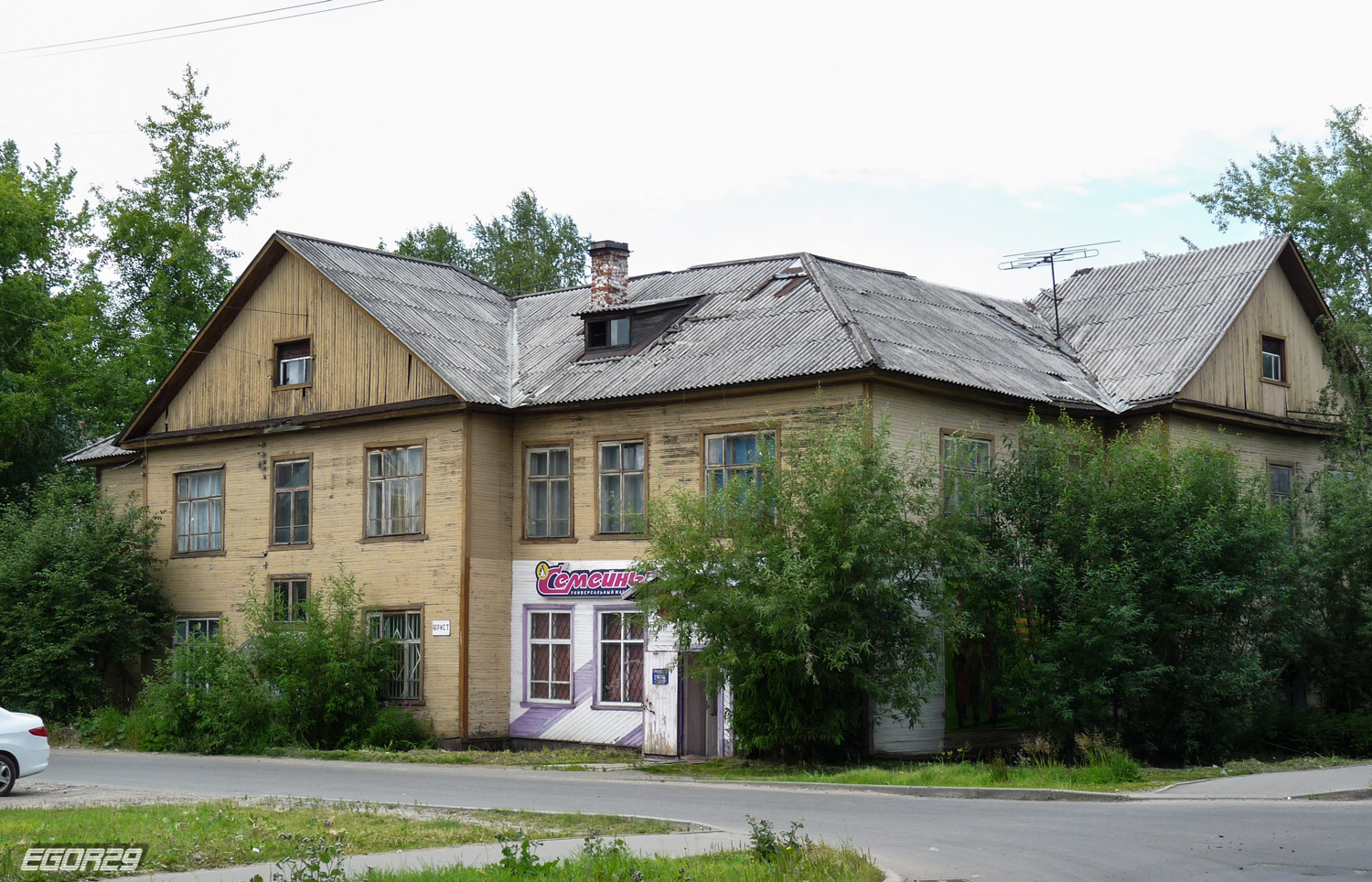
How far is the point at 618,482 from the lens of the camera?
26641 mm

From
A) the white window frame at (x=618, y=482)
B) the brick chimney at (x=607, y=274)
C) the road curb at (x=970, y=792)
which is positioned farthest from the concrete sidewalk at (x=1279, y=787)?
the brick chimney at (x=607, y=274)

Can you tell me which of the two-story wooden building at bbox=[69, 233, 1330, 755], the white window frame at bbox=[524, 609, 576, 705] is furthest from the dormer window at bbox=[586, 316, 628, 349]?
the white window frame at bbox=[524, 609, 576, 705]

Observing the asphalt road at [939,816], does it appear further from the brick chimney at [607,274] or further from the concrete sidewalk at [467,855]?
the brick chimney at [607,274]

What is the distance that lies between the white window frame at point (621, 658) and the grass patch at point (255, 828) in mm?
10167

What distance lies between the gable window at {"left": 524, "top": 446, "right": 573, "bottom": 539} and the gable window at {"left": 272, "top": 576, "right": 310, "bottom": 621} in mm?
4928

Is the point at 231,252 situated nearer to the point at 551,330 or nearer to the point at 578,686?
the point at 551,330

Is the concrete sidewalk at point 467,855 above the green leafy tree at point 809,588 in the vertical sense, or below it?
below

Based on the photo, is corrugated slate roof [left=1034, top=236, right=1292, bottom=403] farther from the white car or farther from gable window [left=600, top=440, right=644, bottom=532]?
the white car

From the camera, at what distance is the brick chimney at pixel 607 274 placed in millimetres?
30062

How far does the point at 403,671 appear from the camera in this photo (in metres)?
27.6

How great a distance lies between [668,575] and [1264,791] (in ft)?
28.8

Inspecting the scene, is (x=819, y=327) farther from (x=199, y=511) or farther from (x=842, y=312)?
(x=199, y=511)

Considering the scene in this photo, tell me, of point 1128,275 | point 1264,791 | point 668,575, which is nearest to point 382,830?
point 668,575

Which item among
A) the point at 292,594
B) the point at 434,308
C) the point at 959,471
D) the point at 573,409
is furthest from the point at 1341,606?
the point at 292,594
